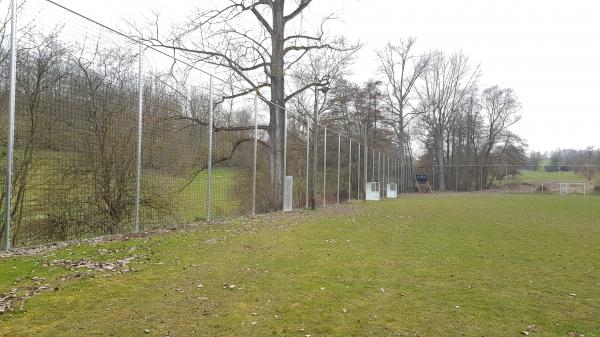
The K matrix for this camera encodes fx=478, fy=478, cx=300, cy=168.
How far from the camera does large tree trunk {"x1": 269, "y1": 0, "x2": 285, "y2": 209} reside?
16656 millimetres

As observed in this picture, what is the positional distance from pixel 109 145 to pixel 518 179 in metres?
44.0

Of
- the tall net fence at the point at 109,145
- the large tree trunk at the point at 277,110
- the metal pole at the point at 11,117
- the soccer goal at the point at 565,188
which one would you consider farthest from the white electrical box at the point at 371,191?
the metal pole at the point at 11,117

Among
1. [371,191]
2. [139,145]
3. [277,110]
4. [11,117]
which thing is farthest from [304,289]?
[371,191]

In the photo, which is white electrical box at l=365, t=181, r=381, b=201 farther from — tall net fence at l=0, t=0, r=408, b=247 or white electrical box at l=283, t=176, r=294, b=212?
tall net fence at l=0, t=0, r=408, b=247

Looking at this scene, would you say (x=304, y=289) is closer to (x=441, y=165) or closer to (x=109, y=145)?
(x=109, y=145)

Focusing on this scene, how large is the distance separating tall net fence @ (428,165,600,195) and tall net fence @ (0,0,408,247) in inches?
1470

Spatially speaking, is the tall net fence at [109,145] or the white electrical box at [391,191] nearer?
the tall net fence at [109,145]

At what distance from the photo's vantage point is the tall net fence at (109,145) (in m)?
6.73

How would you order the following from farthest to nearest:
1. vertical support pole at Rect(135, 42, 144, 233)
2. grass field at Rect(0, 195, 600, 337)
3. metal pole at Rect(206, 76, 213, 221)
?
metal pole at Rect(206, 76, 213, 221)
vertical support pole at Rect(135, 42, 144, 233)
grass field at Rect(0, 195, 600, 337)

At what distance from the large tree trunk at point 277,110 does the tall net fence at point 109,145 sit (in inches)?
122

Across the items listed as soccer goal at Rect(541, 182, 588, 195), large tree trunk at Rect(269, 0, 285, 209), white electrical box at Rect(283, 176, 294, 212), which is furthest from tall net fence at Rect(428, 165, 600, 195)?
white electrical box at Rect(283, 176, 294, 212)

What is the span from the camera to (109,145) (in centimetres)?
844

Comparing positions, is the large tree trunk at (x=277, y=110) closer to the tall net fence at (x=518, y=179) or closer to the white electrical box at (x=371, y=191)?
the white electrical box at (x=371, y=191)

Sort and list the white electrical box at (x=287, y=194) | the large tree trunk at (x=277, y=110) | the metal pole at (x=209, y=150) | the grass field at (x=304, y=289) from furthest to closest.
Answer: the large tree trunk at (x=277, y=110)
the white electrical box at (x=287, y=194)
the metal pole at (x=209, y=150)
the grass field at (x=304, y=289)
